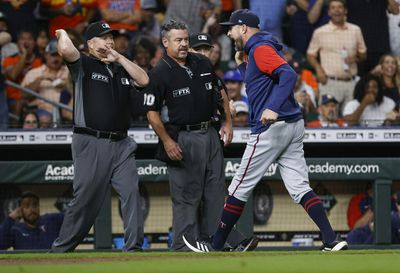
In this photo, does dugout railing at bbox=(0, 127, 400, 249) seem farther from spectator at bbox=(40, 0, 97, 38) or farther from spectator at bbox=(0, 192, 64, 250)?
spectator at bbox=(40, 0, 97, 38)

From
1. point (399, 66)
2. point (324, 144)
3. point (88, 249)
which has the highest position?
point (399, 66)

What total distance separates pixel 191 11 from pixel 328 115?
213 centimetres

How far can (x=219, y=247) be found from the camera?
7.61 metres

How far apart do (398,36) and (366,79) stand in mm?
824

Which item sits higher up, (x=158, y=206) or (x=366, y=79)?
(x=366, y=79)

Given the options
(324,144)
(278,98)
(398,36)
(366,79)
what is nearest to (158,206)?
(324,144)

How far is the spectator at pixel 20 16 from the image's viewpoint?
39.0 feet

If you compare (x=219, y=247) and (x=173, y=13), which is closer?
(x=219, y=247)

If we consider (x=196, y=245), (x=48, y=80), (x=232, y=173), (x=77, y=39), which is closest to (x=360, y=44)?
(x=232, y=173)

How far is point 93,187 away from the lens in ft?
25.8

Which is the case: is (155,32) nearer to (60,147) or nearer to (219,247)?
(60,147)

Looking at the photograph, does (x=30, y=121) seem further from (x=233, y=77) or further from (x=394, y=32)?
(x=394, y=32)

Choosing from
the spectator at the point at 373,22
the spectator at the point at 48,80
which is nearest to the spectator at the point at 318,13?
the spectator at the point at 373,22

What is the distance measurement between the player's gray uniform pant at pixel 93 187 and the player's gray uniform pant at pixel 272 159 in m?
0.86
